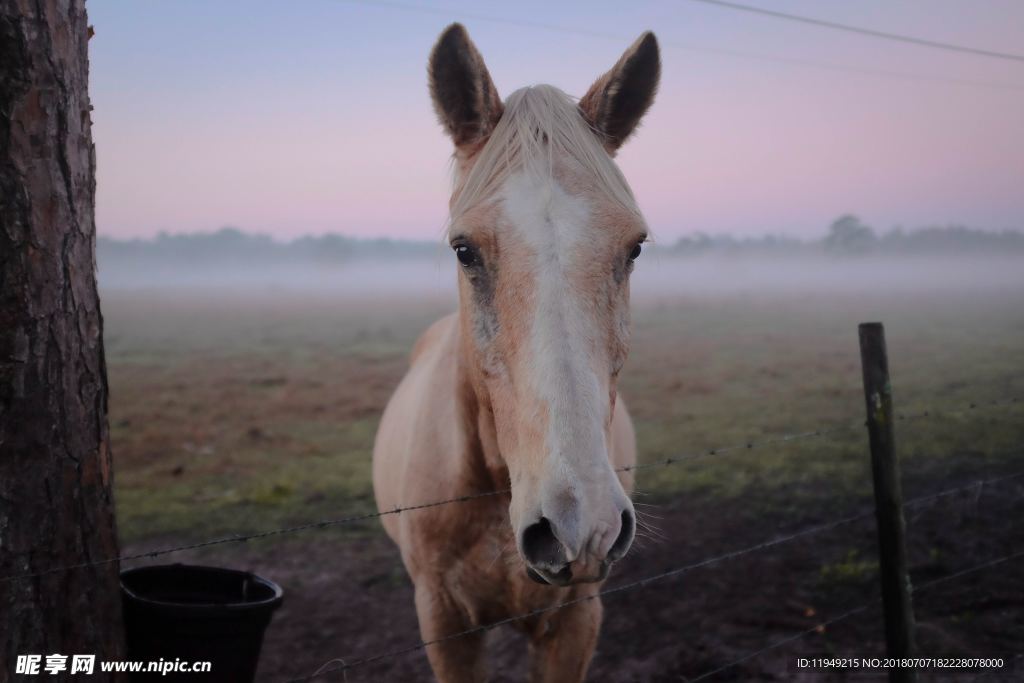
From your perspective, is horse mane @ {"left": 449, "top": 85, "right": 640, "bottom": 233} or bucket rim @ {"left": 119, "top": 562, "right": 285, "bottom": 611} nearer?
bucket rim @ {"left": 119, "top": 562, "right": 285, "bottom": 611}

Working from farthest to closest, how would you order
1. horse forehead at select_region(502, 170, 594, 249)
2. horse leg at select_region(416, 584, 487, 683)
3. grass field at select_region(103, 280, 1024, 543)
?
grass field at select_region(103, 280, 1024, 543), horse leg at select_region(416, 584, 487, 683), horse forehead at select_region(502, 170, 594, 249)

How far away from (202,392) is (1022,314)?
3702 cm

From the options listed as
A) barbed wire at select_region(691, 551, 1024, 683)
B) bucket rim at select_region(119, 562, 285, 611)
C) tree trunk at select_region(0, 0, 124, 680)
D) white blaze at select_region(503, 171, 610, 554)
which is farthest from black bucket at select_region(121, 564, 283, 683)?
barbed wire at select_region(691, 551, 1024, 683)

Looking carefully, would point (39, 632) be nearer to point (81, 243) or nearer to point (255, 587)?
point (255, 587)

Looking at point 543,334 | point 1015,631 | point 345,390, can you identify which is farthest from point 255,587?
point 345,390

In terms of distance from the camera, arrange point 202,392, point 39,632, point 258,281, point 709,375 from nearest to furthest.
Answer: point 39,632 < point 202,392 < point 709,375 < point 258,281

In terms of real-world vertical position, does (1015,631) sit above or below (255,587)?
below

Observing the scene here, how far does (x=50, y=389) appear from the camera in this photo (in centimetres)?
187

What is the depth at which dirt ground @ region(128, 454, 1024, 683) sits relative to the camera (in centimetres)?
438

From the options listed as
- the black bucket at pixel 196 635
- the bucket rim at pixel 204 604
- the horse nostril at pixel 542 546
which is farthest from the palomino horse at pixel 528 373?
the black bucket at pixel 196 635

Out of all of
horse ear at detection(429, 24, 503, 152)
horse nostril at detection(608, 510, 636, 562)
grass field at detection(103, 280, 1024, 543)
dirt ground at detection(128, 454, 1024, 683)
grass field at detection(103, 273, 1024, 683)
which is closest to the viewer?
horse nostril at detection(608, 510, 636, 562)

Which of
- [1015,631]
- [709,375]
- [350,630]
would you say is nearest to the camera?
[1015,631]

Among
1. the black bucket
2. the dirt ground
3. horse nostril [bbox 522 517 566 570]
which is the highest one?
horse nostril [bbox 522 517 566 570]

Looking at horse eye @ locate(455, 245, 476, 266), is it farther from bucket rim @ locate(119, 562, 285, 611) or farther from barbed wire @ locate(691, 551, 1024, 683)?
barbed wire @ locate(691, 551, 1024, 683)
